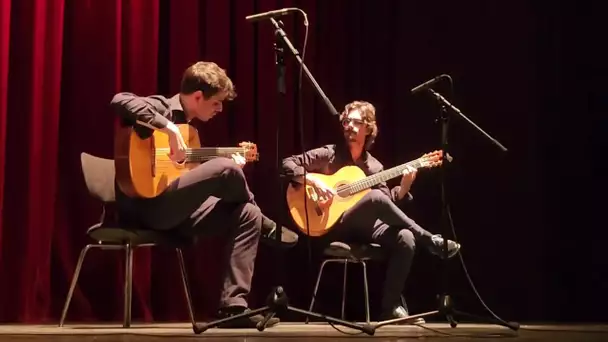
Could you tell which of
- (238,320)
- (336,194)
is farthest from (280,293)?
(336,194)

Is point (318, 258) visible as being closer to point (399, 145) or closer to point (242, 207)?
point (399, 145)

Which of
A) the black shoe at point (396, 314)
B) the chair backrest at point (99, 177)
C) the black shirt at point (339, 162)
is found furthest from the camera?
the black shirt at point (339, 162)

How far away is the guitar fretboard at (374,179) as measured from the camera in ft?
13.2

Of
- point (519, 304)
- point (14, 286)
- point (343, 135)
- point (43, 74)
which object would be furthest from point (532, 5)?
point (14, 286)

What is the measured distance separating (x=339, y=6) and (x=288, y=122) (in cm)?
73

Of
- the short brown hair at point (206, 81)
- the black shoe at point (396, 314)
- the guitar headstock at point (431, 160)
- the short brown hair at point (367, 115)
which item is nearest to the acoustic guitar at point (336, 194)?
the guitar headstock at point (431, 160)

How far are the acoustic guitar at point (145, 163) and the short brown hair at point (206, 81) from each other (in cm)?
Result: 26

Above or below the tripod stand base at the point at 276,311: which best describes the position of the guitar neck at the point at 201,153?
above

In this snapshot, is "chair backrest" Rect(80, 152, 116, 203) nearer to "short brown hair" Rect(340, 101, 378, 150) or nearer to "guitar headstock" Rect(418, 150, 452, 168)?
"short brown hair" Rect(340, 101, 378, 150)

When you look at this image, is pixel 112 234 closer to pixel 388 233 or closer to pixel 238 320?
pixel 238 320

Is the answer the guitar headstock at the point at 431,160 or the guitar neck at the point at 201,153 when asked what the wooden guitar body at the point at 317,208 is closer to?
the guitar headstock at the point at 431,160

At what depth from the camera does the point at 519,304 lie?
183 inches

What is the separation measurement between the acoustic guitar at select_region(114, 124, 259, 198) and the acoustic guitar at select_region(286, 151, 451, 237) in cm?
76

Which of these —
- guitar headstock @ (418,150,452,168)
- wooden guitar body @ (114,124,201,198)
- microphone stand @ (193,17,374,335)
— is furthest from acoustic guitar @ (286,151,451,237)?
microphone stand @ (193,17,374,335)
